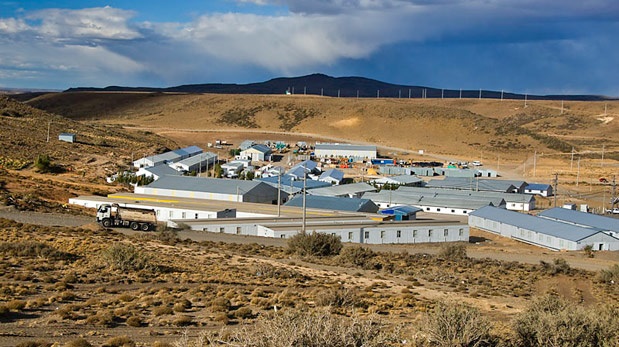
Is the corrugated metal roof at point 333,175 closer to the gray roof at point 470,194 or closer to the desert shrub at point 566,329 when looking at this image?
the gray roof at point 470,194

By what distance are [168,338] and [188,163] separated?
65.2m

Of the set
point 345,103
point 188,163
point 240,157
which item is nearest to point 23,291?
point 188,163

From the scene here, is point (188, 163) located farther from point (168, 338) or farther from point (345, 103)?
point (345, 103)

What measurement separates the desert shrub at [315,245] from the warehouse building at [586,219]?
68.9ft

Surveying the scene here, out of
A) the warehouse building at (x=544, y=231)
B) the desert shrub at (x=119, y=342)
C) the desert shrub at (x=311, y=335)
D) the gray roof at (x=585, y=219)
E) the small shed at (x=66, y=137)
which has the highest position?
the small shed at (x=66, y=137)

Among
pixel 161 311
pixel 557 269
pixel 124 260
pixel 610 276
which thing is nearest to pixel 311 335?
pixel 161 311

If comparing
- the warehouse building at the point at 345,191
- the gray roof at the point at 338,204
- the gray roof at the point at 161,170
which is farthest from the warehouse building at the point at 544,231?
the gray roof at the point at 161,170

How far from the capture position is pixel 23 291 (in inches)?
728

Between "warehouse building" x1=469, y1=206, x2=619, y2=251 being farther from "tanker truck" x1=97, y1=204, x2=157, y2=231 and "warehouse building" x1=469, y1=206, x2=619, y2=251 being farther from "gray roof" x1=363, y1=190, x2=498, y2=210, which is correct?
"tanker truck" x1=97, y1=204, x2=157, y2=231

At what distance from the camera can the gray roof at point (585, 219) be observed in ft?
149

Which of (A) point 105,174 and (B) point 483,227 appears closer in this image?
(B) point 483,227

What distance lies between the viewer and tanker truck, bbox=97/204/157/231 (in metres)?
36.3

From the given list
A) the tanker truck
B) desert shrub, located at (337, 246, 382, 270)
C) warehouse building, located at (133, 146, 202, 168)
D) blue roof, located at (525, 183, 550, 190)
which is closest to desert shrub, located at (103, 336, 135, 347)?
desert shrub, located at (337, 246, 382, 270)

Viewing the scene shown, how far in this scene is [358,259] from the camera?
29812mm
